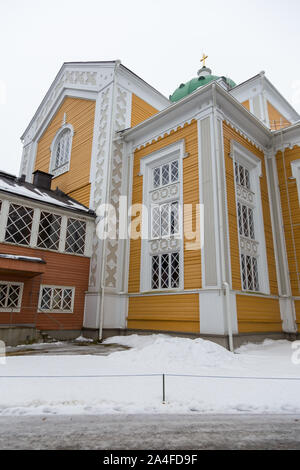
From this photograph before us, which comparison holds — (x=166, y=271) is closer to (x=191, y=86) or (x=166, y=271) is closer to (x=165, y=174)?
(x=165, y=174)

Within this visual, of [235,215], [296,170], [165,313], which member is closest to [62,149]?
[235,215]

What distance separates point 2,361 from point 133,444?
559 centimetres

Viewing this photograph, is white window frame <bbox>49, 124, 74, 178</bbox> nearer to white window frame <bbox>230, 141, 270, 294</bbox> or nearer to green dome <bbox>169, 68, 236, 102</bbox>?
green dome <bbox>169, 68, 236, 102</bbox>

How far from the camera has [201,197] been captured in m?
11.8

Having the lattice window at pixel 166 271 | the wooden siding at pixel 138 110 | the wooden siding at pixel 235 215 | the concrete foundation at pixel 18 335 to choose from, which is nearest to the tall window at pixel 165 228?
the lattice window at pixel 166 271

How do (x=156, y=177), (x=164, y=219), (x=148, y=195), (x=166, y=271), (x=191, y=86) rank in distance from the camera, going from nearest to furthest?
(x=166, y=271)
(x=164, y=219)
(x=148, y=195)
(x=156, y=177)
(x=191, y=86)

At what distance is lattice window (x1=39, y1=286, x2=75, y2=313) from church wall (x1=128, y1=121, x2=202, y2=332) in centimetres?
270

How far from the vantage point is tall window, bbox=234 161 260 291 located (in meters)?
12.1

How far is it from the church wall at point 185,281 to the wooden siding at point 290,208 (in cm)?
501

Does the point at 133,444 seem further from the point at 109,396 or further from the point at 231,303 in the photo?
the point at 231,303

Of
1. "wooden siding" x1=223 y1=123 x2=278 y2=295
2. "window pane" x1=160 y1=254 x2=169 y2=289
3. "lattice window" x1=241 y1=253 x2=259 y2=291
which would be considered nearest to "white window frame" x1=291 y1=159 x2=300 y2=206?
"wooden siding" x1=223 y1=123 x2=278 y2=295

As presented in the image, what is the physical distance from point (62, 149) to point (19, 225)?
8764 millimetres

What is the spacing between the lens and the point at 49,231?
1318 cm
